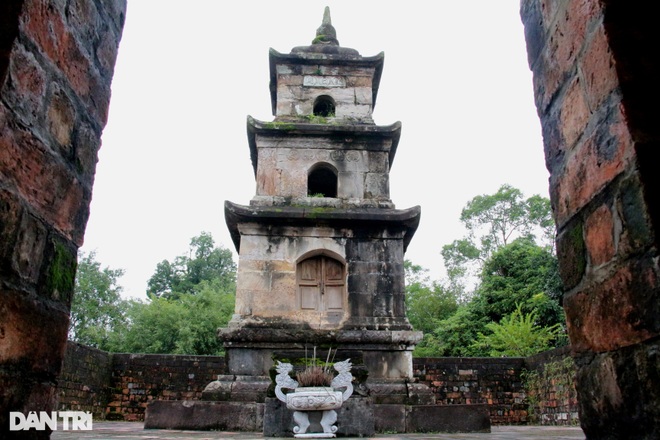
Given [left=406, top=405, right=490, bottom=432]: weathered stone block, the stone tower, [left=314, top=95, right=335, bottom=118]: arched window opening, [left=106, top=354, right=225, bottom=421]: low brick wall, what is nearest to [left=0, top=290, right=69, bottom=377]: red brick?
[left=406, top=405, right=490, bottom=432]: weathered stone block

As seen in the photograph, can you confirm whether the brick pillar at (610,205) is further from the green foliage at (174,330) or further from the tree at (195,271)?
the tree at (195,271)

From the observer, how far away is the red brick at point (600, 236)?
6.16 feet

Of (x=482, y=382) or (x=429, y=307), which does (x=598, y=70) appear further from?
(x=429, y=307)

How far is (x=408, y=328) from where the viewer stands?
9.41 meters

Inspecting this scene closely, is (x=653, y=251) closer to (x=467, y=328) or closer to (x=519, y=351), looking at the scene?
(x=519, y=351)

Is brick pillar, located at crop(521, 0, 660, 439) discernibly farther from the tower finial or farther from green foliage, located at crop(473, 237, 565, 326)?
green foliage, located at crop(473, 237, 565, 326)

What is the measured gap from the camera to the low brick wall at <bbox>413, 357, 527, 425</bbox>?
12820 mm

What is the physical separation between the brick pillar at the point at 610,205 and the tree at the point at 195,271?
36.1 metres

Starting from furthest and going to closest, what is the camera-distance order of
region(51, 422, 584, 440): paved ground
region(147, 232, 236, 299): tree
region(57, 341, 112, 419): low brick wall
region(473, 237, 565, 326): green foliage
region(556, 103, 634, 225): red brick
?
1. region(147, 232, 236, 299): tree
2. region(473, 237, 565, 326): green foliage
3. region(57, 341, 112, 419): low brick wall
4. region(51, 422, 584, 440): paved ground
5. region(556, 103, 634, 225): red brick

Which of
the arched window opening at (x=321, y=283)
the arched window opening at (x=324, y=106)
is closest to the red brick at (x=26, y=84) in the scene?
the arched window opening at (x=321, y=283)

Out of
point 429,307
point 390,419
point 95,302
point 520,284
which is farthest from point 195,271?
point 390,419

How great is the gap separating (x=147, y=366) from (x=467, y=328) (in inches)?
450

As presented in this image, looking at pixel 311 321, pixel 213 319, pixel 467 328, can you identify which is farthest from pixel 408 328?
pixel 213 319

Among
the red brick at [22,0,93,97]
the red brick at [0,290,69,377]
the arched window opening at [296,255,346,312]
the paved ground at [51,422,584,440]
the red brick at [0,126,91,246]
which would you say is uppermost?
the arched window opening at [296,255,346,312]
